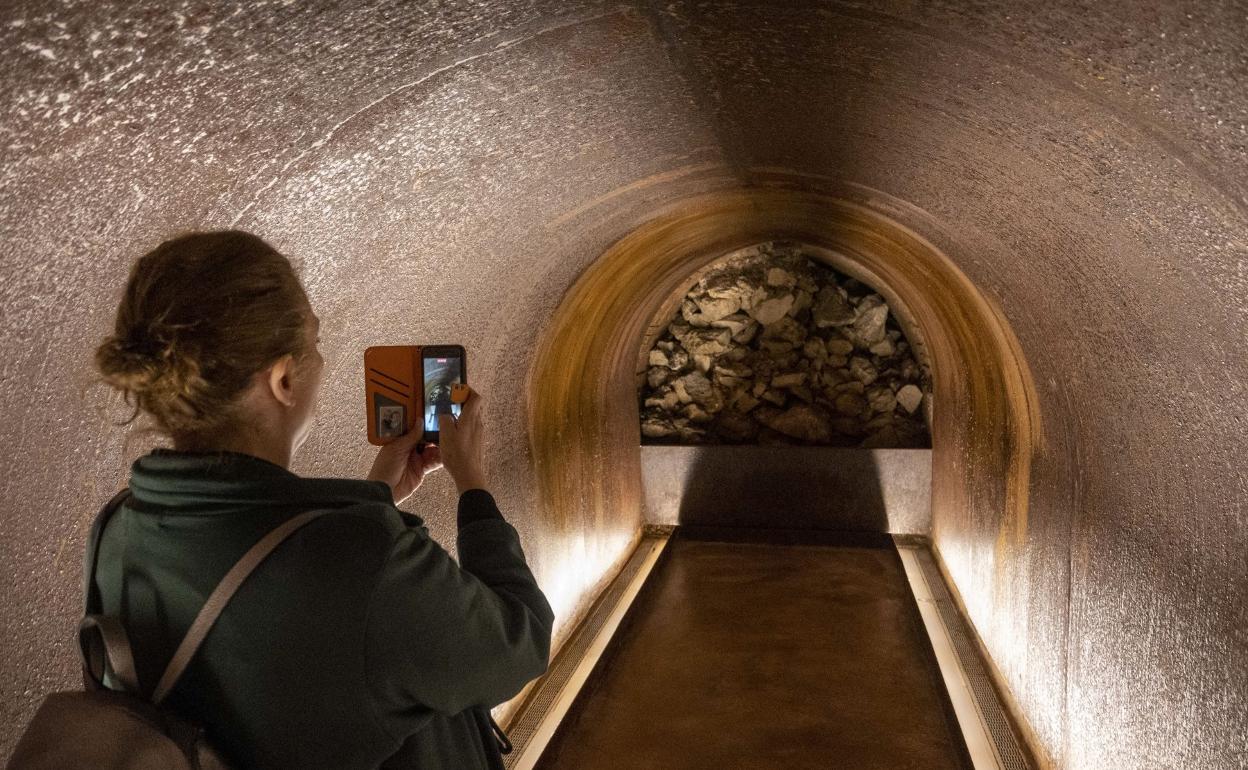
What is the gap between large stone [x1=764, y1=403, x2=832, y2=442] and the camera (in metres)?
8.56

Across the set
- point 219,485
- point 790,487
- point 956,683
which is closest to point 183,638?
point 219,485

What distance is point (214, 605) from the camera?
1277 millimetres

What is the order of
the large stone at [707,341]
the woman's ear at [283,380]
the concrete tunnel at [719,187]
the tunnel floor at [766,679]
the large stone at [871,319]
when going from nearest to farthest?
the woman's ear at [283,380], the concrete tunnel at [719,187], the tunnel floor at [766,679], the large stone at [871,319], the large stone at [707,341]

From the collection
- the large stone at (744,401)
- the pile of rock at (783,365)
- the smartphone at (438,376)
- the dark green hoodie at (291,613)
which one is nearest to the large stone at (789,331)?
the pile of rock at (783,365)

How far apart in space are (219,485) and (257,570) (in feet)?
0.41

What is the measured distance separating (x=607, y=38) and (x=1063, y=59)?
979 millimetres

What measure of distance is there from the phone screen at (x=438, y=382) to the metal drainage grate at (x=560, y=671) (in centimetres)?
228

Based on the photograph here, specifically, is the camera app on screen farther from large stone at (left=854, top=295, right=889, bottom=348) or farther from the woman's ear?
large stone at (left=854, top=295, right=889, bottom=348)

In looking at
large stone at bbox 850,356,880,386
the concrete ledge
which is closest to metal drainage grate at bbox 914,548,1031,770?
the concrete ledge

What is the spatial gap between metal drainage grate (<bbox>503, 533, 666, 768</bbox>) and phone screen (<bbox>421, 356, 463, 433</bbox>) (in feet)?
7.47

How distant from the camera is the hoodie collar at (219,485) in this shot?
4.26 feet

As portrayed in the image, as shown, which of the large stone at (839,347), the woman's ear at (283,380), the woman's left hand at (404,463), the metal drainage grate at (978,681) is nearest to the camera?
the woman's ear at (283,380)

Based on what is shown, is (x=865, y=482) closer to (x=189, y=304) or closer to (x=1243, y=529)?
(x=1243, y=529)

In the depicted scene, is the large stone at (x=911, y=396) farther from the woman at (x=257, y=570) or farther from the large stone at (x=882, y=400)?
the woman at (x=257, y=570)
